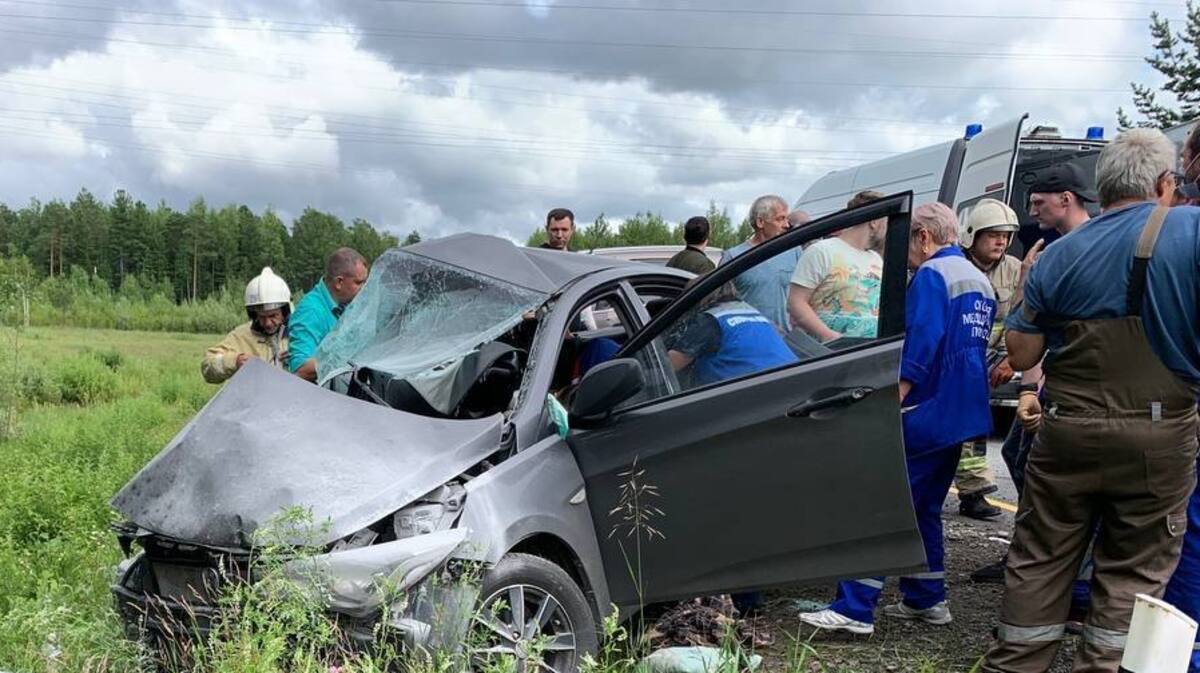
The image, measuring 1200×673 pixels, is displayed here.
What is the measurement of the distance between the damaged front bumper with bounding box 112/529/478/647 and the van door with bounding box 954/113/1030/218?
583cm

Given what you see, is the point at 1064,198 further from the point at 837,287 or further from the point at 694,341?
the point at 694,341

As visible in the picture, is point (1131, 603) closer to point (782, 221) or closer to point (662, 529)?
point (662, 529)

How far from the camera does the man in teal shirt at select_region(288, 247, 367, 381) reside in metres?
4.92

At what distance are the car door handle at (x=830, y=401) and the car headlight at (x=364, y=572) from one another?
53.3 inches

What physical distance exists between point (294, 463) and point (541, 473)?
84cm

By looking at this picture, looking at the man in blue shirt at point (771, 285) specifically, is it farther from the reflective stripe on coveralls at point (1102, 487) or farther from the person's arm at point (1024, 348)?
the reflective stripe on coveralls at point (1102, 487)

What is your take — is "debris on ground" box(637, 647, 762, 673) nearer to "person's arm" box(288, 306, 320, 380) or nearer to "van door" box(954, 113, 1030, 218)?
"person's arm" box(288, 306, 320, 380)

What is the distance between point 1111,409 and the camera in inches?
114

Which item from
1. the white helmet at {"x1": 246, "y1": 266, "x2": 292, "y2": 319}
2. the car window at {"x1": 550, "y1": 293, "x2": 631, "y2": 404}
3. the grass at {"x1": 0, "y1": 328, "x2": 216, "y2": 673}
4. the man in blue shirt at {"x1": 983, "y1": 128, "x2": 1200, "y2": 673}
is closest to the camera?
the man in blue shirt at {"x1": 983, "y1": 128, "x2": 1200, "y2": 673}

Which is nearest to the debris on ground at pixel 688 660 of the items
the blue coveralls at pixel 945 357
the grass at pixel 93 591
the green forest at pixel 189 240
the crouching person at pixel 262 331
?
the grass at pixel 93 591

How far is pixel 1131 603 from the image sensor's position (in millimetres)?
2992

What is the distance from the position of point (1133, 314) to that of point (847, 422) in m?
0.97

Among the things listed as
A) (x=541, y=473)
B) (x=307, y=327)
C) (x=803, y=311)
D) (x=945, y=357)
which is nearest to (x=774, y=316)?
(x=803, y=311)

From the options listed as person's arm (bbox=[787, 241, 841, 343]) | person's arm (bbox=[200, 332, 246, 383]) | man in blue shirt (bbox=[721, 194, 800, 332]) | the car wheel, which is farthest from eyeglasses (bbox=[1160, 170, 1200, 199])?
person's arm (bbox=[200, 332, 246, 383])
